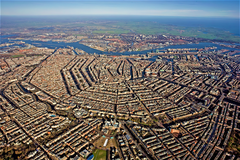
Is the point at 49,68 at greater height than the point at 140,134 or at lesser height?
greater

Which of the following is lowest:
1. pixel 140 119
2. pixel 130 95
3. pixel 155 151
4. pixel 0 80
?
pixel 155 151

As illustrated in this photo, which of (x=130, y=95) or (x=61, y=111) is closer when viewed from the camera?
(x=61, y=111)

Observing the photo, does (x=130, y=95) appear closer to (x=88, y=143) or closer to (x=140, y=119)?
(x=140, y=119)

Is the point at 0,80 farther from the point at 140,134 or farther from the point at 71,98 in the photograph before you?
the point at 140,134

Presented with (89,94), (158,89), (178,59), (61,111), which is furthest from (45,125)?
(178,59)

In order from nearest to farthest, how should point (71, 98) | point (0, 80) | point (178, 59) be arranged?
point (71, 98) < point (0, 80) < point (178, 59)

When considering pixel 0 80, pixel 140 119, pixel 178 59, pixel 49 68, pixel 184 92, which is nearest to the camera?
pixel 140 119
